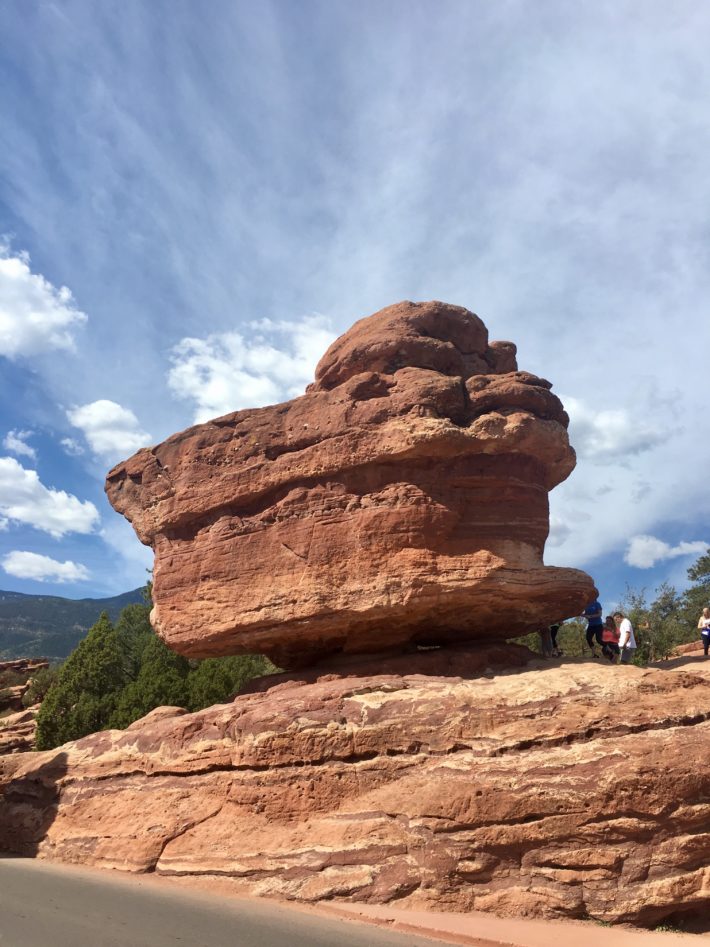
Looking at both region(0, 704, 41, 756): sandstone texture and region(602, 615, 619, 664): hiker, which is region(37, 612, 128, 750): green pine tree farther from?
region(602, 615, 619, 664): hiker

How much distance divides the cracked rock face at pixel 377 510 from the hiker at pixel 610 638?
2284mm

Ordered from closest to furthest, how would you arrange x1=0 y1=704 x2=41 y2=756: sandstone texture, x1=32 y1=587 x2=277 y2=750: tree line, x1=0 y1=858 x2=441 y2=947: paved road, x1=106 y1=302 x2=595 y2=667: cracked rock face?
x1=0 y1=858 x2=441 y2=947: paved road → x1=106 y1=302 x2=595 y2=667: cracked rock face → x1=32 y1=587 x2=277 y2=750: tree line → x1=0 y1=704 x2=41 y2=756: sandstone texture

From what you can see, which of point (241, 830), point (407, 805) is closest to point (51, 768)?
point (241, 830)

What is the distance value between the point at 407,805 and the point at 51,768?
9.92 metres

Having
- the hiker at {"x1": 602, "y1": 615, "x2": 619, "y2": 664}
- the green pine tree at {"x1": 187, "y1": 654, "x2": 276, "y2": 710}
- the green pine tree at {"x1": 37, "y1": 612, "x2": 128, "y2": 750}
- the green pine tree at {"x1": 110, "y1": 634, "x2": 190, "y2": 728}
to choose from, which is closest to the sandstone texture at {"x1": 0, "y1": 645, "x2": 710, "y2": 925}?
the hiker at {"x1": 602, "y1": 615, "x2": 619, "y2": 664}

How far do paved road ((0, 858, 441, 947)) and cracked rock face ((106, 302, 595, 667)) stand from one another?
18.9 ft

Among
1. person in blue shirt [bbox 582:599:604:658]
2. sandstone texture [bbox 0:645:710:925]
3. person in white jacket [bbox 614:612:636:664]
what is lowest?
sandstone texture [bbox 0:645:710:925]

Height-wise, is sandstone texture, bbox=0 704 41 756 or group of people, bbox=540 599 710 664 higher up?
group of people, bbox=540 599 710 664

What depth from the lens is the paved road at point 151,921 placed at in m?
8.62

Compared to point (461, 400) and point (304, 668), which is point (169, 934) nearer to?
point (304, 668)

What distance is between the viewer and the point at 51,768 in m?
15.9

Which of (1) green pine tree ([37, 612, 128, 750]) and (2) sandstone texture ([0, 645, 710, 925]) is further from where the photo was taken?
(1) green pine tree ([37, 612, 128, 750])

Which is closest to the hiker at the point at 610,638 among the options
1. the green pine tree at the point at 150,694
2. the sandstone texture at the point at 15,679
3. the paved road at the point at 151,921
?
the paved road at the point at 151,921

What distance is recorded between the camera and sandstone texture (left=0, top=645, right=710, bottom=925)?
10.1m
